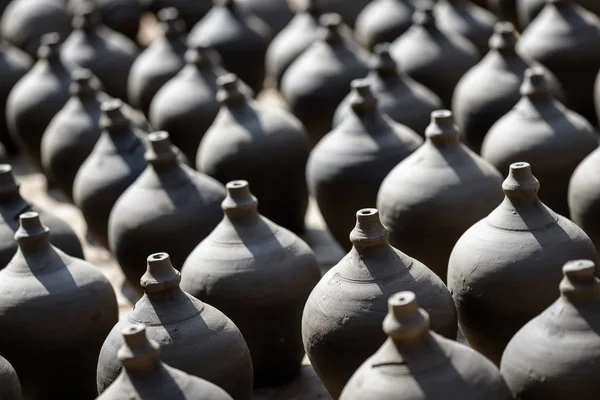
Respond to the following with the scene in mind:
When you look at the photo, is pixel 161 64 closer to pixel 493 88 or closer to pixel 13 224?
pixel 493 88

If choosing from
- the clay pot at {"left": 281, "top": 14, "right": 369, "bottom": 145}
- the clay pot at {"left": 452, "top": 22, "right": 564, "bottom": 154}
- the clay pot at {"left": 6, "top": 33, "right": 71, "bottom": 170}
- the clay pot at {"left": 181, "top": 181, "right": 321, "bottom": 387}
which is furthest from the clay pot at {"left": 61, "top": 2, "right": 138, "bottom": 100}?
the clay pot at {"left": 181, "top": 181, "right": 321, "bottom": 387}

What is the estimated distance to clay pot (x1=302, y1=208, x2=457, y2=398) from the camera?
5.00 metres

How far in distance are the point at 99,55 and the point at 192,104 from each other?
2461 millimetres

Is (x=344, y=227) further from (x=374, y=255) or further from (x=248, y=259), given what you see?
(x=374, y=255)

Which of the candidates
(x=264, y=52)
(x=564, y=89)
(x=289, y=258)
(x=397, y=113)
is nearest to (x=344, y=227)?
(x=397, y=113)

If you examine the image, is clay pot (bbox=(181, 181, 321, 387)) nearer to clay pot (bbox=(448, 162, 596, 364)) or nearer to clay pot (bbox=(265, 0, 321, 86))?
clay pot (bbox=(448, 162, 596, 364))

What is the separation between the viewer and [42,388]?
6.00 meters

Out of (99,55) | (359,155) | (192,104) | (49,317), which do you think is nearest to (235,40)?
(99,55)

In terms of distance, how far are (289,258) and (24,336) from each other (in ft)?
4.69

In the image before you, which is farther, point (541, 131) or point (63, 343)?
point (541, 131)

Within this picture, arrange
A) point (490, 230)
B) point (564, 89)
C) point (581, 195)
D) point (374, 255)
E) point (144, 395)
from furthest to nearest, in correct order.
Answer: point (564, 89) < point (581, 195) < point (490, 230) < point (374, 255) < point (144, 395)

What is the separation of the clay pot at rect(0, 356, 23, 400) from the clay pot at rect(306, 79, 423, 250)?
284cm

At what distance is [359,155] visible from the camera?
287 inches

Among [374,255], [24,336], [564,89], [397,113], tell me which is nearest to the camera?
[374,255]
